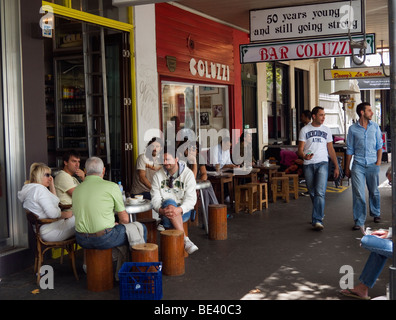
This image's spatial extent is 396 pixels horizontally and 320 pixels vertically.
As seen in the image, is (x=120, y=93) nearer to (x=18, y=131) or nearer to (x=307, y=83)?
(x=18, y=131)

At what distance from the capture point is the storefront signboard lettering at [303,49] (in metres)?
8.72

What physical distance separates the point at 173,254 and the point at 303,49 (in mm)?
4929

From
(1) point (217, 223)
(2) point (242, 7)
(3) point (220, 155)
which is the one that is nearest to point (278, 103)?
(2) point (242, 7)

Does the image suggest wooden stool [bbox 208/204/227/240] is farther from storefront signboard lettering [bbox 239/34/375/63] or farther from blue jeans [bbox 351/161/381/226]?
storefront signboard lettering [bbox 239/34/375/63]

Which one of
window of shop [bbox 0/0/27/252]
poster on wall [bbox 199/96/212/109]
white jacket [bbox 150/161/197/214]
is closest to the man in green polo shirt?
white jacket [bbox 150/161/197/214]

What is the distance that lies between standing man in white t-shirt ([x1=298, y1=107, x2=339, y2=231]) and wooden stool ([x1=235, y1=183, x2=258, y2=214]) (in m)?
1.67

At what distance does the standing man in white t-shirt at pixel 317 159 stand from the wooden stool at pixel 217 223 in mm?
1537

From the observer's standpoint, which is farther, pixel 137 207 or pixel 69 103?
pixel 69 103

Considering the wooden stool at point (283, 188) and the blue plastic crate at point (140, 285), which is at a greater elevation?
the wooden stool at point (283, 188)

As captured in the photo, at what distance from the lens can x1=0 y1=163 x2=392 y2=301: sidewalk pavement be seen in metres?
5.11

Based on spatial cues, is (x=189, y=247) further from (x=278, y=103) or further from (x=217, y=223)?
(x=278, y=103)

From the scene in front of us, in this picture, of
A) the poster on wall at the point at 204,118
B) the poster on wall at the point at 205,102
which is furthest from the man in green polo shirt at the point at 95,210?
the poster on wall at the point at 204,118

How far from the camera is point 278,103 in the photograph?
53.9 feet

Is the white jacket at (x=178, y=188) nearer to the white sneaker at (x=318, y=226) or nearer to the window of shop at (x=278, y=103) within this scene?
the white sneaker at (x=318, y=226)
